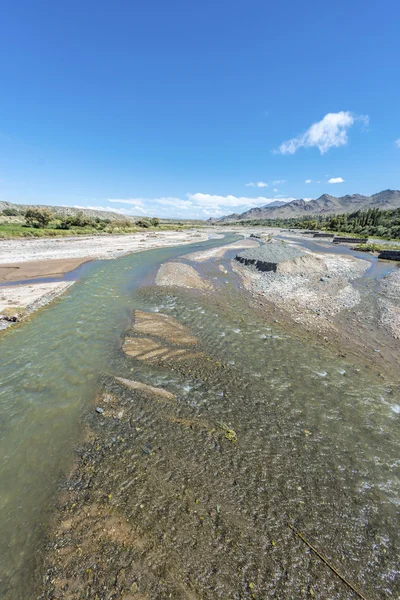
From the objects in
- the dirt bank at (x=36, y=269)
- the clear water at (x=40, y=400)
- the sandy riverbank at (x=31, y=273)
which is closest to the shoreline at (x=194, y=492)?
the clear water at (x=40, y=400)

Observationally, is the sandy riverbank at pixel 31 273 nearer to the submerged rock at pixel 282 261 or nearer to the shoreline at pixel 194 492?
the shoreline at pixel 194 492

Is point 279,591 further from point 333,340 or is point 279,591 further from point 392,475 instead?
point 333,340

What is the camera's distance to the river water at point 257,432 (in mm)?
5004

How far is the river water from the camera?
5004mm

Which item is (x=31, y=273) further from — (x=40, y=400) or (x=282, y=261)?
(x=282, y=261)

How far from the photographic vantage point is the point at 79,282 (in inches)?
967

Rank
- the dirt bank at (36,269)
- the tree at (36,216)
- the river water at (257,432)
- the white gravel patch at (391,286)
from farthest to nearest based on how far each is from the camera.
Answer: the tree at (36,216) → the dirt bank at (36,269) → the white gravel patch at (391,286) → the river water at (257,432)

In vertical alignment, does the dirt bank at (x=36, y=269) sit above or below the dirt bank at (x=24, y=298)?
above

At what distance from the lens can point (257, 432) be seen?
756cm

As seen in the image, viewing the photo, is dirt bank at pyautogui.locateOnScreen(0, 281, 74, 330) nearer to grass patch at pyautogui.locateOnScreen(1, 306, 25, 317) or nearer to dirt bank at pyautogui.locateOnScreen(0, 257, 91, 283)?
grass patch at pyautogui.locateOnScreen(1, 306, 25, 317)

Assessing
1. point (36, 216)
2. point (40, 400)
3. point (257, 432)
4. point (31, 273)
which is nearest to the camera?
point (257, 432)

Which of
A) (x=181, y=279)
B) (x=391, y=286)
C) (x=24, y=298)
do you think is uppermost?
(x=181, y=279)

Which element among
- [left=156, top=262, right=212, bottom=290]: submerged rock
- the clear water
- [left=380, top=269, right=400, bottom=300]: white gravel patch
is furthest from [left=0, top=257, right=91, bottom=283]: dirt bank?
[left=380, top=269, right=400, bottom=300]: white gravel patch

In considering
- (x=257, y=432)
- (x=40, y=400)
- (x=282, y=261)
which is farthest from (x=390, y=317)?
(x=40, y=400)
